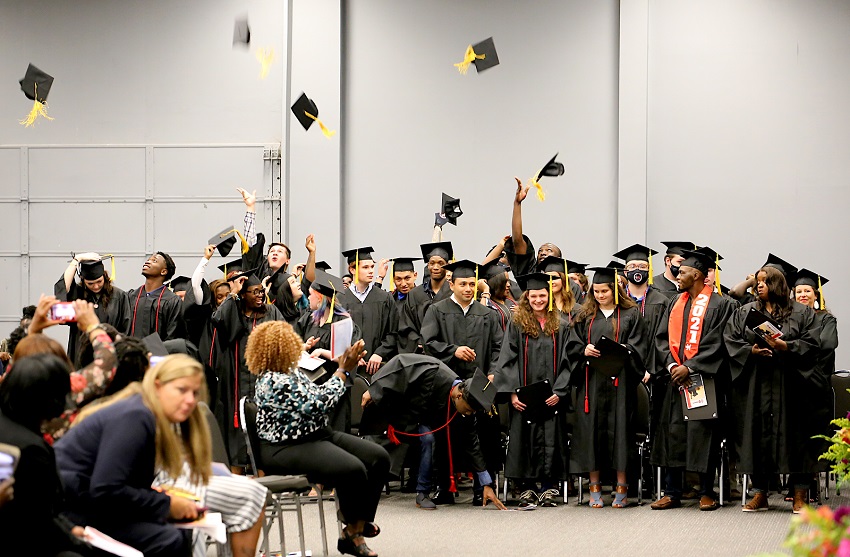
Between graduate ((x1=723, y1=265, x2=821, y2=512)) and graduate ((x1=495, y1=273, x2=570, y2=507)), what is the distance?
121 cm

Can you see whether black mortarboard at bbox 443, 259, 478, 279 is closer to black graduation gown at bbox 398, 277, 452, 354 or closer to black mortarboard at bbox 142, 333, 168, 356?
black graduation gown at bbox 398, 277, 452, 354

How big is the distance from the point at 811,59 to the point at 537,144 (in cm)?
315

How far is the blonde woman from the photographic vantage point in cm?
387

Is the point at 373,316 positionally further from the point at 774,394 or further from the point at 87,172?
the point at 87,172

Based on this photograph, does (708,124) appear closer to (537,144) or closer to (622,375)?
(537,144)

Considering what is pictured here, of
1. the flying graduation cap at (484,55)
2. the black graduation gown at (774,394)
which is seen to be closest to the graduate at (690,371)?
the black graduation gown at (774,394)

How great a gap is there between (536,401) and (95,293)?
387cm

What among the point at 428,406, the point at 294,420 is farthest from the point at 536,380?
the point at 294,420

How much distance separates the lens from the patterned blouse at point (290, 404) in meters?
5.51

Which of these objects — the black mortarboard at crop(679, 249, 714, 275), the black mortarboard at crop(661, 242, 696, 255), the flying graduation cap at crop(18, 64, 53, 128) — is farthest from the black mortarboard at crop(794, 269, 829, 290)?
the flying graduation cap at crop(18, 64, 53, 128)

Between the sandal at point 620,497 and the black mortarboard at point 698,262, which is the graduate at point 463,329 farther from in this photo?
the black mortarboard at point 698,262

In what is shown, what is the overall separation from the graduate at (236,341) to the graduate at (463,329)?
1367 mm

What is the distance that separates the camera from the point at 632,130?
12.1 meters

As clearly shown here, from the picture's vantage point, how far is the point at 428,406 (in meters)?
7.63
